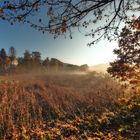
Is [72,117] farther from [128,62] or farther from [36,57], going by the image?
[36,57]

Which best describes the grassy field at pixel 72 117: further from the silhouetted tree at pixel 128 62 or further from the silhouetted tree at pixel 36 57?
the silhouetted tree at pixel 36 57

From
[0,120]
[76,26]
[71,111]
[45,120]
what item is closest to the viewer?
[76,26]

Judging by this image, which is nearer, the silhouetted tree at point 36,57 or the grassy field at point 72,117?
the grassy field at point 72,117

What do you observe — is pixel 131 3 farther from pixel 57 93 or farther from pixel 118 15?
pixel 57 93

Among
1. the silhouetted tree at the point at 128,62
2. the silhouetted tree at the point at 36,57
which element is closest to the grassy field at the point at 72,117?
the silhouetted tree at the point at 128,62

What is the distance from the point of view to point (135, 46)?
478 inches

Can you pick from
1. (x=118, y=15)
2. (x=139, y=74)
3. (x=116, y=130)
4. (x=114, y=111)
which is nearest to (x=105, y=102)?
(x=114, y=111)

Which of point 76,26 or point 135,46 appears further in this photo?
point 135,46

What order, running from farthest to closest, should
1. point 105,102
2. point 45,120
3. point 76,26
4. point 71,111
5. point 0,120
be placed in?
point 105,102 → point 71,111 → point 45,120 → point 0,120 → point 76,26

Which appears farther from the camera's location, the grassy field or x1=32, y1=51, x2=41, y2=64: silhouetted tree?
x1=32, y1=51, x2=41, y2=64: silhouetted tree

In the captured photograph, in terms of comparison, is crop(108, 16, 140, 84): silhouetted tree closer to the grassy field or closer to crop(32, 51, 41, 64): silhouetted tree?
the grassy field

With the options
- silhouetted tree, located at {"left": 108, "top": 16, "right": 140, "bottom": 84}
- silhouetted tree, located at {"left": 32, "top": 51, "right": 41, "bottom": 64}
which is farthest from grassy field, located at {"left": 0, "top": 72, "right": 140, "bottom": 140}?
silhouetted tree, located at {"left": 32, "top": 51, "right": 41, "bottom": 64}

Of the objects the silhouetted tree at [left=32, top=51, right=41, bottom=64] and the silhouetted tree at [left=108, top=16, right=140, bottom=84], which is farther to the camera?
the silhouetted tree at [left=32, top=51, right=41, bottom=64]

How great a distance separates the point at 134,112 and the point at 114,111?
0.78m
